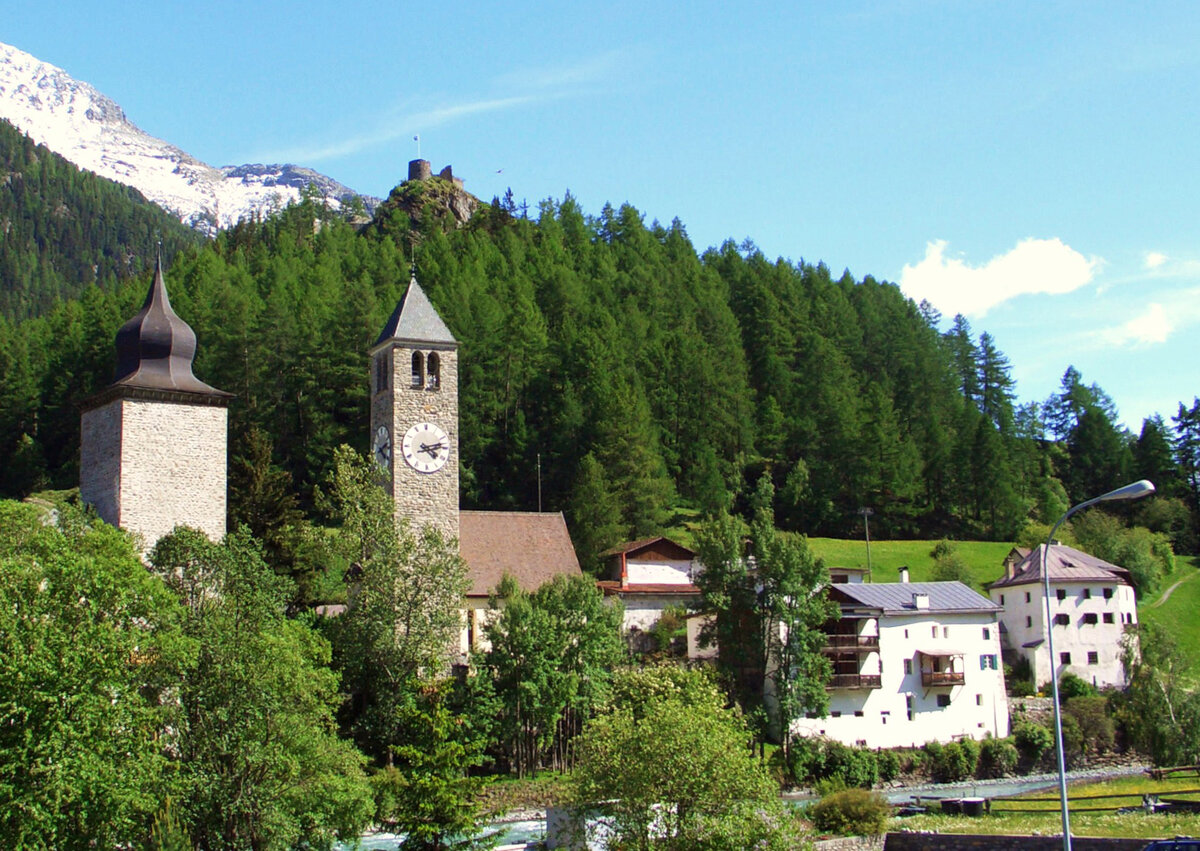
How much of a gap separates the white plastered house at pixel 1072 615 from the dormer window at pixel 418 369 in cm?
3404

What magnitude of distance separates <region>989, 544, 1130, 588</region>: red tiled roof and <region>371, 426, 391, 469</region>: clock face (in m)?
36.4

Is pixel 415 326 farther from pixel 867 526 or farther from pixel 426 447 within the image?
pixel 867 526

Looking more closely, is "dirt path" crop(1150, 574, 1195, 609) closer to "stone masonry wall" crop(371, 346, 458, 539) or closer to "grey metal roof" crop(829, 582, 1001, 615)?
"grey metal roof" crop(829, 582, 1001, 615)

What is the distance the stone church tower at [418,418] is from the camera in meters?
50.3

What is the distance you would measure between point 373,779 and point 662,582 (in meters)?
29.5

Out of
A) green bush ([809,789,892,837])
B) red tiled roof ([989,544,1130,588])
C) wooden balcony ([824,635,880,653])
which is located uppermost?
red tiled roof ([989,544,1130,588])

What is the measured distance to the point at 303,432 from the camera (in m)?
80.8

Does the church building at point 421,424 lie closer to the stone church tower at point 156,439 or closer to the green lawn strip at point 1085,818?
the stone church tower at point 156,439

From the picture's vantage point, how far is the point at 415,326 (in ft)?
172

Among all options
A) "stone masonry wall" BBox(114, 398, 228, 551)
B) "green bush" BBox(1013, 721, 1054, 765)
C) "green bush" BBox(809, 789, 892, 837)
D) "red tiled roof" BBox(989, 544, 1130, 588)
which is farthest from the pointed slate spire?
"red tiled roof" BBox(989, 544, 1130, 588)

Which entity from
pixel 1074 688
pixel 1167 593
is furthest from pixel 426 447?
pixel 1167 593

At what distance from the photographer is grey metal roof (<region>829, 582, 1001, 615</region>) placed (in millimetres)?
59719

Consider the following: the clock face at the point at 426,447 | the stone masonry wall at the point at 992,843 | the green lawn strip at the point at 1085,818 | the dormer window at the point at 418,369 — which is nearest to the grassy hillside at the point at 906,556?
the green lawn strip at the point at 1085,818

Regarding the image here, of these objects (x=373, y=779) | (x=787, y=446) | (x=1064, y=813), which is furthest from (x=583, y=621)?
(x=787, y=446)
